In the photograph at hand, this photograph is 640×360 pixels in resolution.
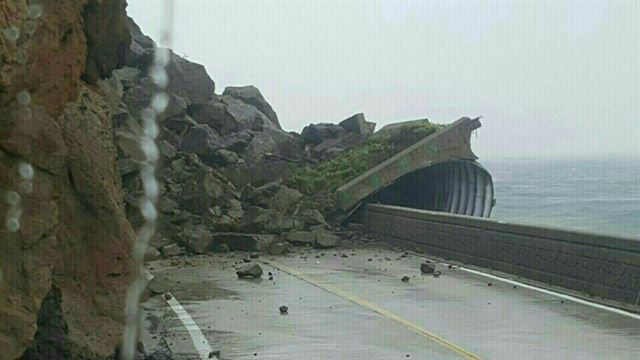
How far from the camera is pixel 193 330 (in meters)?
11.5

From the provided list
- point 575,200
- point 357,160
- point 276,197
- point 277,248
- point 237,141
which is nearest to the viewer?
point 277,248

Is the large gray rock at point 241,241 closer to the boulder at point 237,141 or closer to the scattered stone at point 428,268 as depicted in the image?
the scattered stone at point 428,268

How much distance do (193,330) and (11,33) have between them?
598 cm

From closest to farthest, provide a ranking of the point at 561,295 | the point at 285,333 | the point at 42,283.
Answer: the point at 42,283 → the point at 285,333 → the point at 561,295

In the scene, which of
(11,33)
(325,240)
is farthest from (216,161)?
(11,33)

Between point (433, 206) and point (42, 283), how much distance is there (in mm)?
26277

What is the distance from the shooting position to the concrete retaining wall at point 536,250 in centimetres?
1386

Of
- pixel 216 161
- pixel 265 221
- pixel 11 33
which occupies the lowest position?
pixel 265 221

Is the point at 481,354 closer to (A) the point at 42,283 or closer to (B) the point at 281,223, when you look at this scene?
(A) the point at 42,283

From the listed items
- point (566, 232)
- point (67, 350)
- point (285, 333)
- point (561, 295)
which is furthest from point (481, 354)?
point (566, 232)

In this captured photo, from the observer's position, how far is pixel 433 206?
1281 inches

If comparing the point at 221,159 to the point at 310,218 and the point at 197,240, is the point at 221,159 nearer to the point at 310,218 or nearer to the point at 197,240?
the point at 310,218

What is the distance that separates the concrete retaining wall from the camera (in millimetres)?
13859

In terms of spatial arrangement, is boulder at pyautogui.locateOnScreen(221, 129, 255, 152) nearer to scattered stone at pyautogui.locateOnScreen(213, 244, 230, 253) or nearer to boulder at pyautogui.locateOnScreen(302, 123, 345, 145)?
boulder at pyautogui.locateOnScreen(302, 123, 345, 145)
